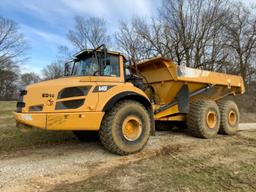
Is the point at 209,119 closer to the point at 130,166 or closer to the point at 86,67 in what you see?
the point at 130,166

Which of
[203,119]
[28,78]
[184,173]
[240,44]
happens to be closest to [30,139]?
[184,173]

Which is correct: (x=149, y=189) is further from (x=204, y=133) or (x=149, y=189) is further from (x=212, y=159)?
(x=204, y=133)

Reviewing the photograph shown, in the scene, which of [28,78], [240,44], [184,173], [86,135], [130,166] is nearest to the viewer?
[184,173]

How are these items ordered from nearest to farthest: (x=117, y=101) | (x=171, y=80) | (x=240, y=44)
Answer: (x=117, y=101)
(x=171, y=80)
(x=240, y=44)

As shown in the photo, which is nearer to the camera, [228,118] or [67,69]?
[67,69]

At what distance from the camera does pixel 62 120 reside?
4832 millimetres

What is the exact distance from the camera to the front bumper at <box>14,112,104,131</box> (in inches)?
186

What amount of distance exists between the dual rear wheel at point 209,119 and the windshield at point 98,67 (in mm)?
2973

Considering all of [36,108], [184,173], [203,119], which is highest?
[36,108]

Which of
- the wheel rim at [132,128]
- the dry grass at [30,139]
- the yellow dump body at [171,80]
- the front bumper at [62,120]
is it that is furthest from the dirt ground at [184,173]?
the dry grass at [30,139]

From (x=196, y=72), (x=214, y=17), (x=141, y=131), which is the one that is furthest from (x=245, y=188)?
(x=214, y=17)

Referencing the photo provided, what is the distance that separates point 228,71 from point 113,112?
63.8 ft

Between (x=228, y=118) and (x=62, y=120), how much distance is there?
6.00m

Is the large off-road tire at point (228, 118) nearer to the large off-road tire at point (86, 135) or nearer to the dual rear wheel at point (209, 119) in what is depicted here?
the dual rear wheel at point (209, 119)
